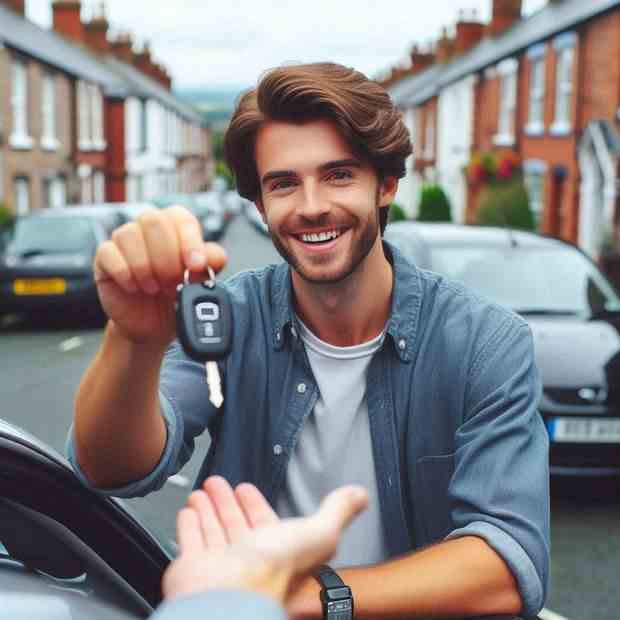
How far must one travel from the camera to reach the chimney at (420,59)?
60812mm

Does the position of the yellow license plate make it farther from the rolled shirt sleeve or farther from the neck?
the rolled shirt sleeve

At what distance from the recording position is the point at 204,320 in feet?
4.66

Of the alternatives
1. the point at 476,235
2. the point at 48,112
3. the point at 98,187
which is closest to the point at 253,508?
the point at 476,235

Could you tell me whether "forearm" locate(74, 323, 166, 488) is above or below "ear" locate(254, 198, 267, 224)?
below

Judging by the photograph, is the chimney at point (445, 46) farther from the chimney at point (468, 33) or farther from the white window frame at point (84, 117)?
the white window frame at point (84, 117)

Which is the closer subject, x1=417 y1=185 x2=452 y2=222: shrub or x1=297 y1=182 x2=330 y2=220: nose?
x1=297 y1=182 x2=330 y2=220: nose

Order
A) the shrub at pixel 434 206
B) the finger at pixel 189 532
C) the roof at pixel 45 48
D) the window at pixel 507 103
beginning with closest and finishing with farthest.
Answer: the finger at pixel 189 532, the roof at pixel 45 48, the window at pixel 507 103, the shrub at pixel 434 206

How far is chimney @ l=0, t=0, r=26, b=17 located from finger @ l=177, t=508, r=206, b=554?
32.1 metres

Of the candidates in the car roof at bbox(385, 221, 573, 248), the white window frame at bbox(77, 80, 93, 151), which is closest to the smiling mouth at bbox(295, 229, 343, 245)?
the car roof at bbox(385, 221, 573, 248)

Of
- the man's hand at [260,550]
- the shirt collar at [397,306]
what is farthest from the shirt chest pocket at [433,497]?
the man's hand at [260,550]

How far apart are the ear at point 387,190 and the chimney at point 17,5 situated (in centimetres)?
3121

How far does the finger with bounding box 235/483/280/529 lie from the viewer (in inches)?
50.3

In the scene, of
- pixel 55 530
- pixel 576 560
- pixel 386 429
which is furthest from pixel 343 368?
pixel 576 560

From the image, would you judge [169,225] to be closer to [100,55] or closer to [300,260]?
[300,260]
